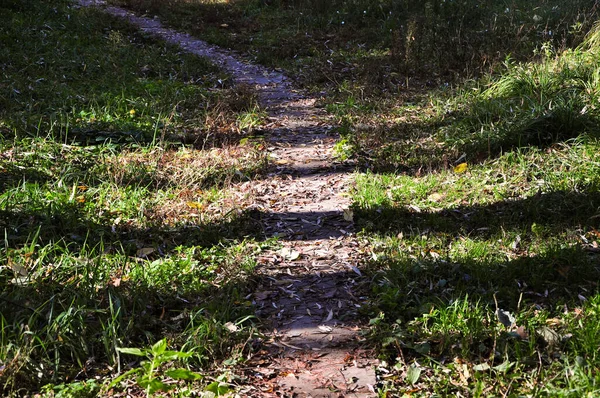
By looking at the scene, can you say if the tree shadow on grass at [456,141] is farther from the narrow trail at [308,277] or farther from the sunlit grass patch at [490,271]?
the narrow trail at [308,277]

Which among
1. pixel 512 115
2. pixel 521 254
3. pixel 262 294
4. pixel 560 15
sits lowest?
pixel 262 294

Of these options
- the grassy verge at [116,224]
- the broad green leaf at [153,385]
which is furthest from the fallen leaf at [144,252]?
the broad green leaf at [153,385]

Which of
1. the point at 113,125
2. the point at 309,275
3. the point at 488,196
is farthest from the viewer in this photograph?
the point at 113,125

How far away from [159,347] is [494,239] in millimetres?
2764

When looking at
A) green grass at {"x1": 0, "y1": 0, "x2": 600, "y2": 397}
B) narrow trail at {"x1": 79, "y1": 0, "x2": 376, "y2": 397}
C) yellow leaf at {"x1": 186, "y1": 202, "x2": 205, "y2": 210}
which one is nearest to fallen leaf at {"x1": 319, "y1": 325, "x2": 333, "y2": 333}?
narrow trail at {"x1": 79, "y1": 0, "x2": 376, "y2": 397}

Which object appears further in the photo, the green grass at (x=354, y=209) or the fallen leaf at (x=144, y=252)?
the fallen leaf at (x=144, y=252)

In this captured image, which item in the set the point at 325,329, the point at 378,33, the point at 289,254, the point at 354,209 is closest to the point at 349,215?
the point at 354,209

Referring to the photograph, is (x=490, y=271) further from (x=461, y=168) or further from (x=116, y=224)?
(x=116, y=224)

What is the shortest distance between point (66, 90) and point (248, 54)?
13.9 feet

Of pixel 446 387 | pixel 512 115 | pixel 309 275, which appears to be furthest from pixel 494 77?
pixel 446 387

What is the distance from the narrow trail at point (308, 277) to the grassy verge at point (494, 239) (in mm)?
188

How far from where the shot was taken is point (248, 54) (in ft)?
36.4

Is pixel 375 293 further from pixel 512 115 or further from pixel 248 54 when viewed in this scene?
pixel 248 54

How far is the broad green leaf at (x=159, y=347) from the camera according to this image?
289cm
